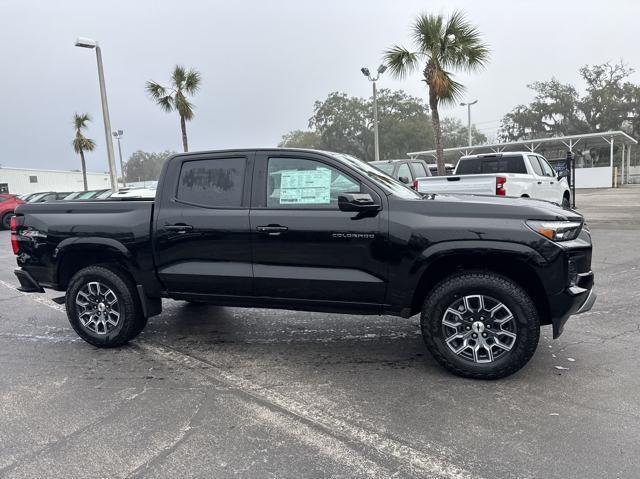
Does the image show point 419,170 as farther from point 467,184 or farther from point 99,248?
point 99,248

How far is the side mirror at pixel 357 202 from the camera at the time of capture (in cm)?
388

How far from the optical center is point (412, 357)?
4.44 m

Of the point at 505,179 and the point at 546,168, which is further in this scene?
the point at 546,168

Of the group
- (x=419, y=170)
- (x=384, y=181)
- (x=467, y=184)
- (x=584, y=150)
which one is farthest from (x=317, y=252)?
(x=584, y=150)

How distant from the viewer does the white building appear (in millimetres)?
57494

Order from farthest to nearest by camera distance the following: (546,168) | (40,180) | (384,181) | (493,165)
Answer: (40,180) → (546,168) → (493,165) → (384,181)

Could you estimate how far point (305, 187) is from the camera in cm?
430

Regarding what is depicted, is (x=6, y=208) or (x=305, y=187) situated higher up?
(x=305, y=187)

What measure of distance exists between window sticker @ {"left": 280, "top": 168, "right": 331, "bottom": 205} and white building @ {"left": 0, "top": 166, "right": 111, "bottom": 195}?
5356 cm

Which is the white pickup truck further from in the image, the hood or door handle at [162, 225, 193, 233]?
door handle at [162, 225, 193, 233]

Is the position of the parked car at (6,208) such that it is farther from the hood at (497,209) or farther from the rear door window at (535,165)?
the hood at (497,209)

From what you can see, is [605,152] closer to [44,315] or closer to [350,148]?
[350,148]

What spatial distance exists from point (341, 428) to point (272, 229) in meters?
1.72

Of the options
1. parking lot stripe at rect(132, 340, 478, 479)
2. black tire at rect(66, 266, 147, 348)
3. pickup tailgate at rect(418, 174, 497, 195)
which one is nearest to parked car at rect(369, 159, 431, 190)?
pickup tailgate at rect(418, 174, 497, 195)
